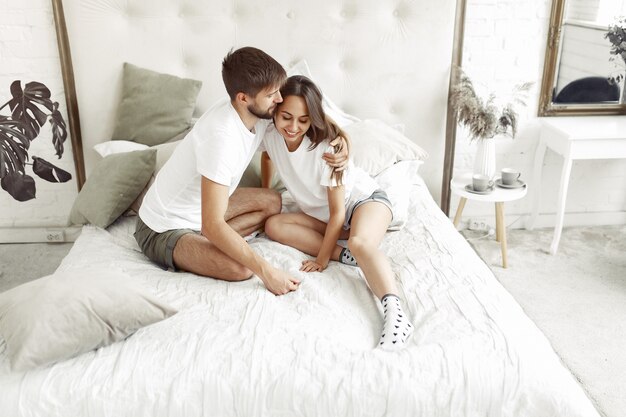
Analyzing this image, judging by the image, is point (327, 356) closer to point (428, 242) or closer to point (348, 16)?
point (428, 242)

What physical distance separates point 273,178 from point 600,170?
1.89 metres

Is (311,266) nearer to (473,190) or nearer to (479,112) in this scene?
(473,190)

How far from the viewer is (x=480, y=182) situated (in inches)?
111

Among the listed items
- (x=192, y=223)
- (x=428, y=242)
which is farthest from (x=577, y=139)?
(x=192, y=223)

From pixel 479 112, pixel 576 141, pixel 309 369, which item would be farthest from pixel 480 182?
pixel 309 369

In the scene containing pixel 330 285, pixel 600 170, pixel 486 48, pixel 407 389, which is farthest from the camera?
pixel 600 170

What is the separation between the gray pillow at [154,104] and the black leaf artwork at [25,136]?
381mm

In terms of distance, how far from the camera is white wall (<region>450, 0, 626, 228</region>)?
2.95 metres

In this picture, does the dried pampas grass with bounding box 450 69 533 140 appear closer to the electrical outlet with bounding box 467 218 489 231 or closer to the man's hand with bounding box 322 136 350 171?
the electrical outlet with bounding box 467 218 489 231

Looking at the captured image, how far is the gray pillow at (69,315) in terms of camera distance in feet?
4.70

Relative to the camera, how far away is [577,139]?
9.22ft

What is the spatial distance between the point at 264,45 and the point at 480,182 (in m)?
1.21

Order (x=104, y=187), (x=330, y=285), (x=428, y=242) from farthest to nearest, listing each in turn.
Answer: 1. (x=104, y=187)
2. (x=428, y=242)
3. (x=330, y=285)

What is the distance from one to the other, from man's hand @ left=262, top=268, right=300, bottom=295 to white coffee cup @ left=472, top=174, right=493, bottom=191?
4.27ft
